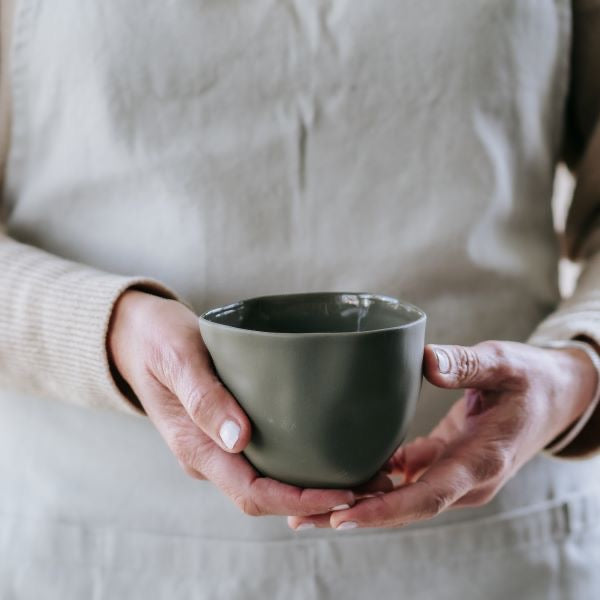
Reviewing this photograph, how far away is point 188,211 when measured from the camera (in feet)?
2.13

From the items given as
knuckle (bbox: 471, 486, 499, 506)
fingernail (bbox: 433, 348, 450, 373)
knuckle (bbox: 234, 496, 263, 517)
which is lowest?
knuckle (bbox: 471, 486, 499, 506)

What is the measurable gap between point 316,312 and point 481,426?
15cm

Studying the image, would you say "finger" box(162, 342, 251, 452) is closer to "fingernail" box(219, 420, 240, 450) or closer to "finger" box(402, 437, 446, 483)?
"fingernail" box(219, 420, 240, 450)

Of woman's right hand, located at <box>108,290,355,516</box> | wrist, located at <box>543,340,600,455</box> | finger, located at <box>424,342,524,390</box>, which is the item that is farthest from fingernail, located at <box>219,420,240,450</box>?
wrist, located at <box>543,340,600,455</box>

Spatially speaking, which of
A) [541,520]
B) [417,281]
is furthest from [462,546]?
[417,281]

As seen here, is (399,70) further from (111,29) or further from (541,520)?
(541,520)

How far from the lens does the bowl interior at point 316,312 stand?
1.70 feet

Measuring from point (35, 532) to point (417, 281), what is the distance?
16.4 inches

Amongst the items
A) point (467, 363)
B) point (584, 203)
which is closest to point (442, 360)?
point (467, 363)

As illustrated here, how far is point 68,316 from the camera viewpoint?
576 millimetres

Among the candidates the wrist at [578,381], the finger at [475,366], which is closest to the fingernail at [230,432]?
the finger at [475,366]

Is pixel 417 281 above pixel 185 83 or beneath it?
beneath

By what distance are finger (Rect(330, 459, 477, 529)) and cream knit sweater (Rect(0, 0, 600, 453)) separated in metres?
0.19

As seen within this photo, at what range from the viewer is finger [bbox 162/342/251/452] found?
1.47ft
